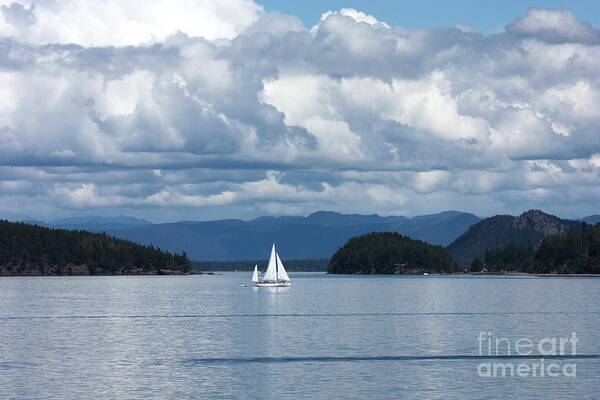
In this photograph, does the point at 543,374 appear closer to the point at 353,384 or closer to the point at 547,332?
the point at 353,384

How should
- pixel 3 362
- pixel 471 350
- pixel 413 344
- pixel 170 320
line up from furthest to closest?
pixel 170 320, pixel 413 344, pixel 471 350, pixel 3 362

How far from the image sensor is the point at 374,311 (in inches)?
7229

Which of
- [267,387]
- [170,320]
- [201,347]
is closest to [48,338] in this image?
[201,347]

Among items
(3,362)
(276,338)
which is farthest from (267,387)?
(276,338)

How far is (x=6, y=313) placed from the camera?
602ft

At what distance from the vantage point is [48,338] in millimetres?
126812

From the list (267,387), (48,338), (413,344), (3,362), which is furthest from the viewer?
(48,338)

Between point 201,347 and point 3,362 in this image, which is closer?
point 3,362

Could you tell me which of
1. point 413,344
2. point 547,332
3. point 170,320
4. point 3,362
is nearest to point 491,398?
point 413,344

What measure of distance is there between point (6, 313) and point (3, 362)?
8591 cm

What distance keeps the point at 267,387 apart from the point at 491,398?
60.3ft

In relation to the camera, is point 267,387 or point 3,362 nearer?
point 267,387

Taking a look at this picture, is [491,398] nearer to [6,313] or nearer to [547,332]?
[547,332]

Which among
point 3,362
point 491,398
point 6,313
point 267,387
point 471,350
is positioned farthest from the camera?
point 6,313
